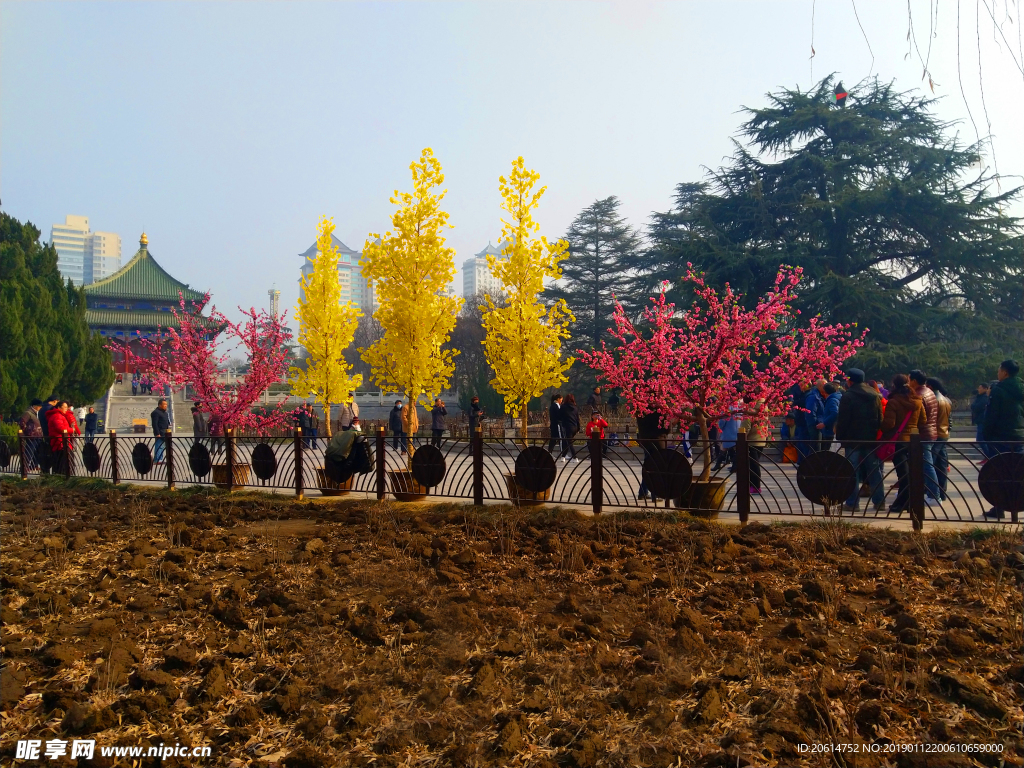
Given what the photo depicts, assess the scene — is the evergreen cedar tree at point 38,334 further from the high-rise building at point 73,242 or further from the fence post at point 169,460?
the high-rise building at point 73,242

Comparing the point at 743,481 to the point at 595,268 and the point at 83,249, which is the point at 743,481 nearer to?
the point at 595,268

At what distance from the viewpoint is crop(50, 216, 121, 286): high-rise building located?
6900 inches

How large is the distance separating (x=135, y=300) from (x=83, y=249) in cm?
16370

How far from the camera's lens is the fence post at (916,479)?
6.42 metres

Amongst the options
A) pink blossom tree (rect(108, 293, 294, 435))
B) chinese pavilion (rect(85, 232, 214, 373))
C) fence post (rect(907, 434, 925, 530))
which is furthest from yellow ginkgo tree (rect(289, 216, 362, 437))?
chinese pavilion (rect(85, 232, 214, 373))

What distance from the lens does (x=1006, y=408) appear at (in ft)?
23.9

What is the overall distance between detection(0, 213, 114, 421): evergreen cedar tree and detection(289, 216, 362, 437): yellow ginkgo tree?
47.6ft

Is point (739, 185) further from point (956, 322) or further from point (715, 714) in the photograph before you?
point (715, 714)

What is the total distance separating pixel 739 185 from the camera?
901 inches

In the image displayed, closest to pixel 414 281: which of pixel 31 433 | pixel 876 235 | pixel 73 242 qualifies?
pixel 31 433

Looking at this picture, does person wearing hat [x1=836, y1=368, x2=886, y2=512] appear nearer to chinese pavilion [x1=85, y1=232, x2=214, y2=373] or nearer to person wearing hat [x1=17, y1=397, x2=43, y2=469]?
person wearing hat [x1=17, y1=397, x2=43, y2=469]

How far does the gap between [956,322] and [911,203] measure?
3.67m

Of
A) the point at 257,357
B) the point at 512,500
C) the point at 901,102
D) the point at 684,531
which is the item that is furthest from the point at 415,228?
the point at 901,102

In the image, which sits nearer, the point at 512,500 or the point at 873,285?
the point at 512,500
